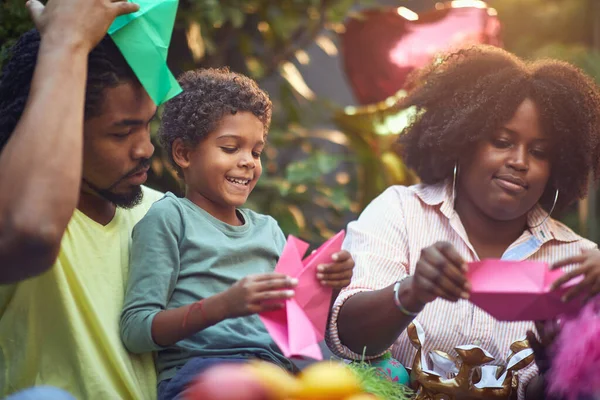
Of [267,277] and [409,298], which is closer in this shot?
[267,277]

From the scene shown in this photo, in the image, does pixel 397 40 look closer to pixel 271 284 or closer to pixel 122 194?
pixel 122 194

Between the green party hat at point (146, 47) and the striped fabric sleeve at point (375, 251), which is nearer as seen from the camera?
the green party hat at point (146, 47)

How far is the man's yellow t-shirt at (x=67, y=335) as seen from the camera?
1.73 m

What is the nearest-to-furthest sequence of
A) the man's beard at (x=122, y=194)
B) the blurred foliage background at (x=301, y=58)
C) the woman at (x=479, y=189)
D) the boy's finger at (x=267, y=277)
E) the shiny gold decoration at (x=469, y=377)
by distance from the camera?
the boy's finger at (x=267, y=277) < the man's beard at (x=122, y=194) < the shiny gold decoration at (x=469, y=377) < the woman at (x=479, y=189) < the blurred foliage background at (x=301, y=58)

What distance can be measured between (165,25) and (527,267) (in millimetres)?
901

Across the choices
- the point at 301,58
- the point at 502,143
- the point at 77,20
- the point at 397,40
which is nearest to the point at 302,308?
the point at 77,20

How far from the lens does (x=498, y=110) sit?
7.23 ft

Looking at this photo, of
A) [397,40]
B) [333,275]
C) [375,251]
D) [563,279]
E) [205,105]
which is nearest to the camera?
[563,279]

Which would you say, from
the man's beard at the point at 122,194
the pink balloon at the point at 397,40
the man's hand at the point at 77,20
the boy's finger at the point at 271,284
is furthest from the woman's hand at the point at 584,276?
the pink balloon at the point at 397,40

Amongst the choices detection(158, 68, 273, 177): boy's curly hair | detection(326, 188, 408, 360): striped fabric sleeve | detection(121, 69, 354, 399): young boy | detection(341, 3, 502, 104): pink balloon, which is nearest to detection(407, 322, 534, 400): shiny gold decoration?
detection(326, 188, 408, 360): striped fabric sleeve

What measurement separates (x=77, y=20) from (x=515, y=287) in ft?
3.23

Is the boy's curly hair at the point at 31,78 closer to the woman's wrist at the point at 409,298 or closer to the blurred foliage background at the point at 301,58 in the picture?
the woman's wrist at the point at 409,298

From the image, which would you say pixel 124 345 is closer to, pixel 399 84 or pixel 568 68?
pixel 568 68

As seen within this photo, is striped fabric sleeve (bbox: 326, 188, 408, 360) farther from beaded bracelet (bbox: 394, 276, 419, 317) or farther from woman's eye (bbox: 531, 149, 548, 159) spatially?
woman's eye (bbox: 531, 149, 548, 159)
